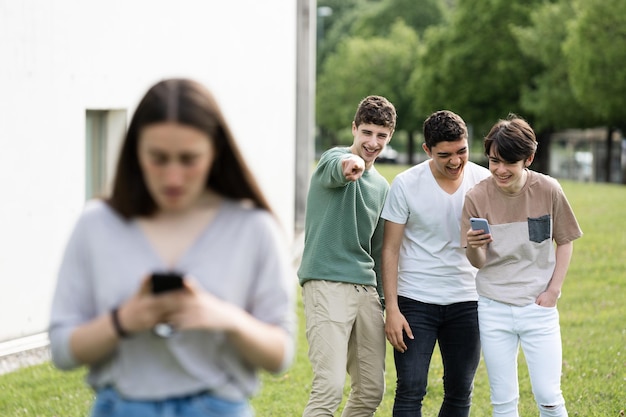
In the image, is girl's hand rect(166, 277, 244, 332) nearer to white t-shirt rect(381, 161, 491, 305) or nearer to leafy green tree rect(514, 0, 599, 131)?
white t-shirt rect(381, 161, 491, 305)

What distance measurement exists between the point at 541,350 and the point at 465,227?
746mm

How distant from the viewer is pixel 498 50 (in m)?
54.6

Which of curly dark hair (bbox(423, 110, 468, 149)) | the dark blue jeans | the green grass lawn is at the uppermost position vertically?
curly dark hair (bbox(423, 110, 468, 149))

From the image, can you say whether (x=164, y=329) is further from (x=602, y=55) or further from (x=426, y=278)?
(x=602, y=55)

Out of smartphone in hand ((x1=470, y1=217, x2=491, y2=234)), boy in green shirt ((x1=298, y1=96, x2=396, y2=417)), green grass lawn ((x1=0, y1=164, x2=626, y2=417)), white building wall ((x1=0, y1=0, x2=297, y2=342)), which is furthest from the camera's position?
A: white building wall ((x1=0, y1=0, x2=297, y2=342))

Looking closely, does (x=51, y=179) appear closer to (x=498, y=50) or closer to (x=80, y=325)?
(x=80, y=325)

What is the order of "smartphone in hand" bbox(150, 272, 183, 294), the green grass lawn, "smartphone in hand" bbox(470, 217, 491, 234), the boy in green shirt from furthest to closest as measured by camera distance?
the green grass lawn → the boy in green shirt → "smartphone in hand" bbox(470, 217, 491, 234) → "smartphone in hand" bbox(150, 272, 183, 294)

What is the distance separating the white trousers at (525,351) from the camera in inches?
213

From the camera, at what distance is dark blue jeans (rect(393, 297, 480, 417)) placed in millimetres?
5727

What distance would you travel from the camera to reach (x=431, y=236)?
5.75 m

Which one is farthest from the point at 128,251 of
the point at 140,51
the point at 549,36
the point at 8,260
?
the point at 549,36

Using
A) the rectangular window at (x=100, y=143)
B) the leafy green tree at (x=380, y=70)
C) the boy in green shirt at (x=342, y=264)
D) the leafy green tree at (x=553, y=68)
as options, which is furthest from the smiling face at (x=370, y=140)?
the leafy green tree at (x=380, y=70)

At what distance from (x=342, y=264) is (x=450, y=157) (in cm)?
83

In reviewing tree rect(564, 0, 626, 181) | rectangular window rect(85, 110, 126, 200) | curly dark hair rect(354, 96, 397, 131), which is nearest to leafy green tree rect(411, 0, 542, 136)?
tree rect(564, 0, 626, 181)
